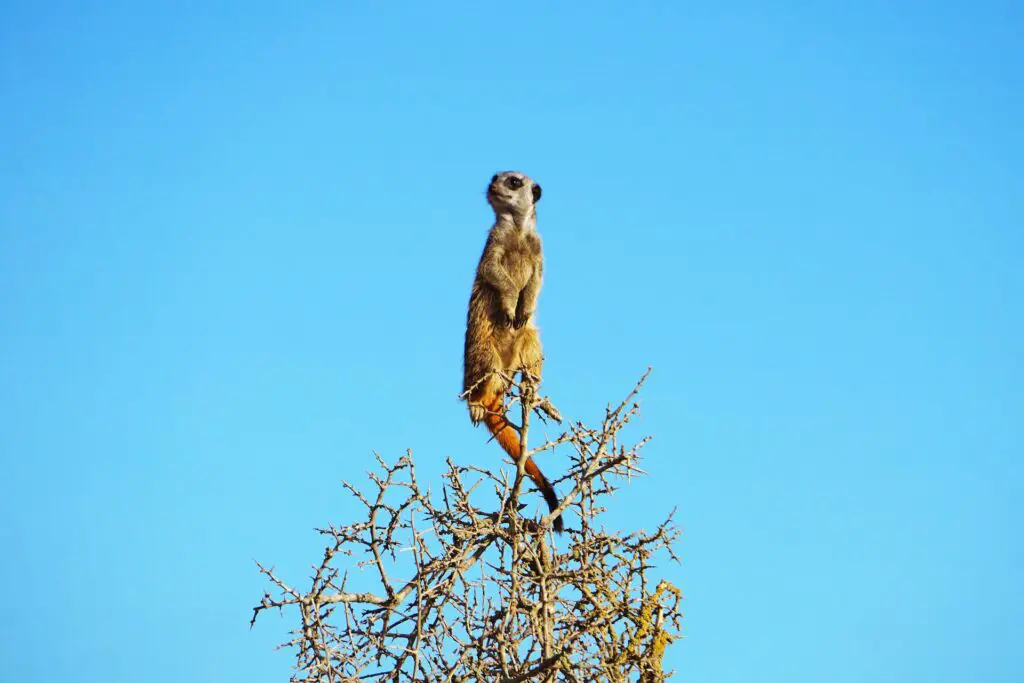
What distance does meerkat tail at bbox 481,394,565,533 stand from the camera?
528 cm

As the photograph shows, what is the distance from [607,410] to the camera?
462 cm

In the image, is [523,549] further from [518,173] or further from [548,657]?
[518,173]

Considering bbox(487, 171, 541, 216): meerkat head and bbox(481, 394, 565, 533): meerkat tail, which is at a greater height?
bbox(487, 171, 541, 216): meerkat head

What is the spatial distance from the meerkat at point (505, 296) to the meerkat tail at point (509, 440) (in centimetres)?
2

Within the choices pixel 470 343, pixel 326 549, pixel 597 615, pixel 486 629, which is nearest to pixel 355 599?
pixel 326 549

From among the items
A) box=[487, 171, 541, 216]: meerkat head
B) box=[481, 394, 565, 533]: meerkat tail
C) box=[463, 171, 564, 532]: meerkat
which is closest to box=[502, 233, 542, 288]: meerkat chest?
box=[463, 171, 564, 532]: meerkat

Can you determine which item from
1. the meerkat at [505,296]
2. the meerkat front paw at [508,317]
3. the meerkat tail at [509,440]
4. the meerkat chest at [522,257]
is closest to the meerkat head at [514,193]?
the meerkat at [505,296]

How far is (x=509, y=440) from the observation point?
5.97 metres

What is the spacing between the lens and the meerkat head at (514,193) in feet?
24.0

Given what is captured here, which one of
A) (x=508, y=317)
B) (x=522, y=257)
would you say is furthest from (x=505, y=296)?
(x=522, y=257)

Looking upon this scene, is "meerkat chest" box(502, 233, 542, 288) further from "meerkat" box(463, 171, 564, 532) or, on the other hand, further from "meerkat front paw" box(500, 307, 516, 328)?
"meerkat front paw" box(500, 307, 516, 328)

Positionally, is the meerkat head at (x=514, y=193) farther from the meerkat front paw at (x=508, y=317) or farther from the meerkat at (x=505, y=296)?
the meerkat front paw at (x=508, y=317)

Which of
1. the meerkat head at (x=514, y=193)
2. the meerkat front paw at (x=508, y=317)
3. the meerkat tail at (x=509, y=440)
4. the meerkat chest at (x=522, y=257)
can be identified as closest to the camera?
the meerkat tail at (x=509, y=440)

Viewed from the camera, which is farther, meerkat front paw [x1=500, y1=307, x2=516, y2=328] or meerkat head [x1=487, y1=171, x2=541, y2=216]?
meerkat head [x1=487, y1=171, x2=541, y2=216]
